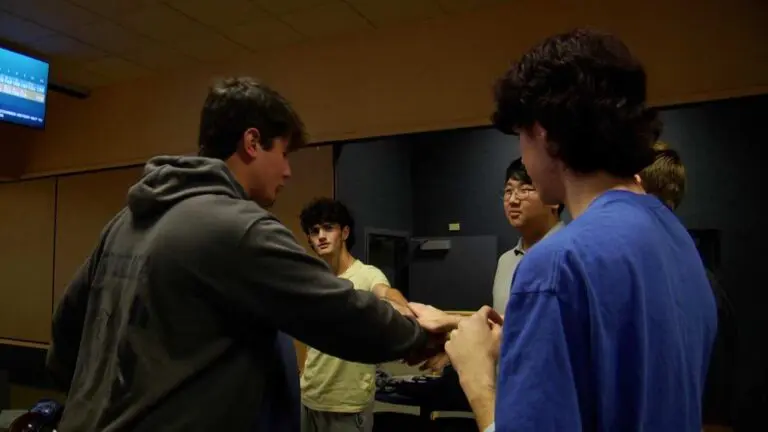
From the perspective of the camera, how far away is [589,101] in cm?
69

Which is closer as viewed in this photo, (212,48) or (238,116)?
(238,116)

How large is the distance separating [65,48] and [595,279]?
12.6ft

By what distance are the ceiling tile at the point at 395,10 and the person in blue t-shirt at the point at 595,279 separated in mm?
2310

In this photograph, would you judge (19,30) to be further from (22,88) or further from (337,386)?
(337,386)

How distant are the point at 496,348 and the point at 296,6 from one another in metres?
2.53

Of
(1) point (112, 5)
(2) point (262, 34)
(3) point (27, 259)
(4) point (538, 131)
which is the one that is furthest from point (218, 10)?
(3) point (27, 259)

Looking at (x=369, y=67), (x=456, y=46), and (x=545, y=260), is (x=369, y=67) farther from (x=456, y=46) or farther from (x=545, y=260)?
(x=545, y=260)

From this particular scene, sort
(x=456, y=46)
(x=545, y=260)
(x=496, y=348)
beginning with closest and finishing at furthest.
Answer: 1. (x=545, y=260)
2. (x=496, y=348)
3. (x=456, y=46)

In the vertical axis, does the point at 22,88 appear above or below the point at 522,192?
above

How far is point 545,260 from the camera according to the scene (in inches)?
24.1

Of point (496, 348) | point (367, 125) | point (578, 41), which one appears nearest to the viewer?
point (578, 41)

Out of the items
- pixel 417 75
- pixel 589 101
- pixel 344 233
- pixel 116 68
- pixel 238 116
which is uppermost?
pixel 116 68

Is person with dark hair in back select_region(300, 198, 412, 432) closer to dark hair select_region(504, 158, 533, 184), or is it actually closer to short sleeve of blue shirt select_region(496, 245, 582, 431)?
dark hair select_region(504, 158, 533, 184)

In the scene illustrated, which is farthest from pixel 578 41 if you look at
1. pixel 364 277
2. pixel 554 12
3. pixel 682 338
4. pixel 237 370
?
pixel 554 12
